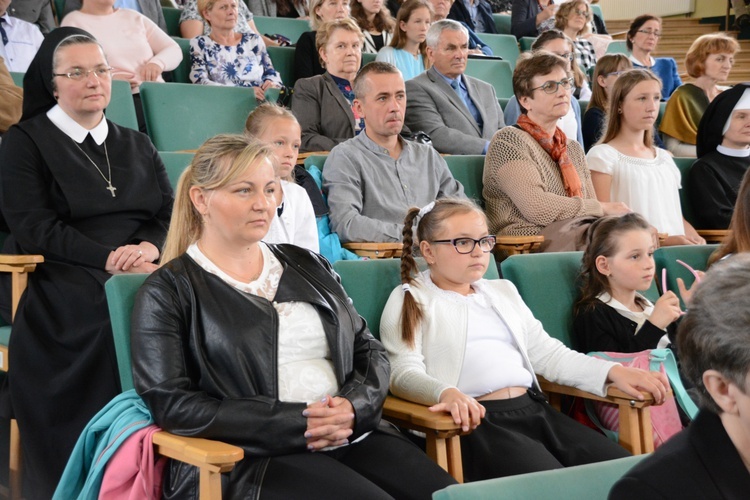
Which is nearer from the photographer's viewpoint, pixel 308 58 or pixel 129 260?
pixel 129 260

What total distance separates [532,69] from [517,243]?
2.55ft

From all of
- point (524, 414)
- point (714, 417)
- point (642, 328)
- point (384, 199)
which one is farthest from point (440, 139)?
point (714, 417)

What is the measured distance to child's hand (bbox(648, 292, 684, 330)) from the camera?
2527 millimetres

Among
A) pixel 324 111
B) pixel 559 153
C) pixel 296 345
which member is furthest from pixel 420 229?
pixel 324 111

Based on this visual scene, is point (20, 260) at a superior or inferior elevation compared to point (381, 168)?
inferior

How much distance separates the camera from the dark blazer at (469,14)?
21.0ft

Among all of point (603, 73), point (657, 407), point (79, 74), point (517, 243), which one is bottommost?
point (657, 407)

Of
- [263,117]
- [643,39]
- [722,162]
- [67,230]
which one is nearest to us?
[67,230]

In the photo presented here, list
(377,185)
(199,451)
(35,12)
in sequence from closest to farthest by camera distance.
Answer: (199,451) → (377,185) → (35,12)

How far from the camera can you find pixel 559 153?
3461mm

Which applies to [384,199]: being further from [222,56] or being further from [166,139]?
[222,56]

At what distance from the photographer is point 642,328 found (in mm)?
2559

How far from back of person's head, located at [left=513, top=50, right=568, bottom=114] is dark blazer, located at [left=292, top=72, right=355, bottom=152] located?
804 mm

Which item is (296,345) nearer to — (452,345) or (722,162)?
(452,345)
